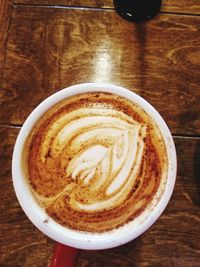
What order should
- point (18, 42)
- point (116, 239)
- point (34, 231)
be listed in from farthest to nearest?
1. point (18, 42)
2. point (34, 231)
3. point (116, 239)

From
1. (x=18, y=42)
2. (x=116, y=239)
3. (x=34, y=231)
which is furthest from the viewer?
(x=18, y=42)

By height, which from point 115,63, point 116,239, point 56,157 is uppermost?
point 115,63

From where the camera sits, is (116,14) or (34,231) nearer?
(34,231)

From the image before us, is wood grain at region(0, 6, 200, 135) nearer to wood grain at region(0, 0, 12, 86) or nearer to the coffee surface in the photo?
wood grain at region(0, 0, 12, 86)

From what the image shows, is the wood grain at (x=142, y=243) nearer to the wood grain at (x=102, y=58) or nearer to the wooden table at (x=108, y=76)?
the wooden table at (x=108, y=76)

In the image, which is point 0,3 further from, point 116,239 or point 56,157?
point 116,239

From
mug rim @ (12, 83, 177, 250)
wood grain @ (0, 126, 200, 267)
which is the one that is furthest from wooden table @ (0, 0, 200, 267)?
mug rim @ (12, 83, 177, 250)

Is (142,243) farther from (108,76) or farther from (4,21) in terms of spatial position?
(4,21)

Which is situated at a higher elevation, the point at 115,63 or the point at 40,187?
the point at 115,63

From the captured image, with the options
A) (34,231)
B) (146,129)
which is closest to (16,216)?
(34,231)

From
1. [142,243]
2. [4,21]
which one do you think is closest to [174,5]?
[4,21]
